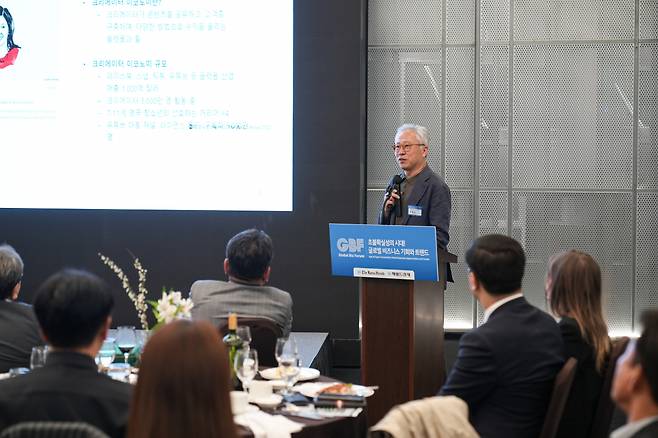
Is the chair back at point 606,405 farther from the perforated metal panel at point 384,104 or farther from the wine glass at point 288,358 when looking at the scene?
the perforated metal panel at point 384,104

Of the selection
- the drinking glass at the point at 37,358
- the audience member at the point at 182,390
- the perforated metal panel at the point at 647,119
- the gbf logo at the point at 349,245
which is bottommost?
the drinking glass at the point at 37,358

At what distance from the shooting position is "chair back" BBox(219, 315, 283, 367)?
3.54 meters

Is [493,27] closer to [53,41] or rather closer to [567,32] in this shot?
[567,32]

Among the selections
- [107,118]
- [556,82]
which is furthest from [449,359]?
[107,118]

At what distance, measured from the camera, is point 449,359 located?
654 cm

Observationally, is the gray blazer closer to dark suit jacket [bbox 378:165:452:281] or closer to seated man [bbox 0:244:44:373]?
seated man [bbox 0:244:44:373]

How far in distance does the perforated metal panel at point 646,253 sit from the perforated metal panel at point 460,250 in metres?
1.28

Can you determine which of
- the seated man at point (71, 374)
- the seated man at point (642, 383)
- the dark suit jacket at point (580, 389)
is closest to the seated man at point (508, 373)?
the dark suit jacket at point (580, 389)

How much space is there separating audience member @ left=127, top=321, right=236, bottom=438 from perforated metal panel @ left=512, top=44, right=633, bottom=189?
5.35 metres

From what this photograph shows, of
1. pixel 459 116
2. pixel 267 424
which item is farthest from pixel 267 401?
pixel 459 116

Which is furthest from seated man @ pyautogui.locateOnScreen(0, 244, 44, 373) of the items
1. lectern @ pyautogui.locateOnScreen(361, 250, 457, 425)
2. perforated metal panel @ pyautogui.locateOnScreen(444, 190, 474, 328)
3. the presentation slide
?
perforated metal panel @ pyautogui.locateOnScreen(444, 190, 474, 328)

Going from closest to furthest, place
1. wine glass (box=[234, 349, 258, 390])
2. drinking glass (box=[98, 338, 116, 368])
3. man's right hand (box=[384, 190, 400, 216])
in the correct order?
wine glass (box=[234, 349, 258, 390]) < drinking glass (box=[98, 338, 116, 368]) < man's right hand (box=[384, 190, 400, 216])

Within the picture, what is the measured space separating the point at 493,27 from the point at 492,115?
680 millimetres

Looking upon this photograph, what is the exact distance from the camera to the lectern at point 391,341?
4.29m
